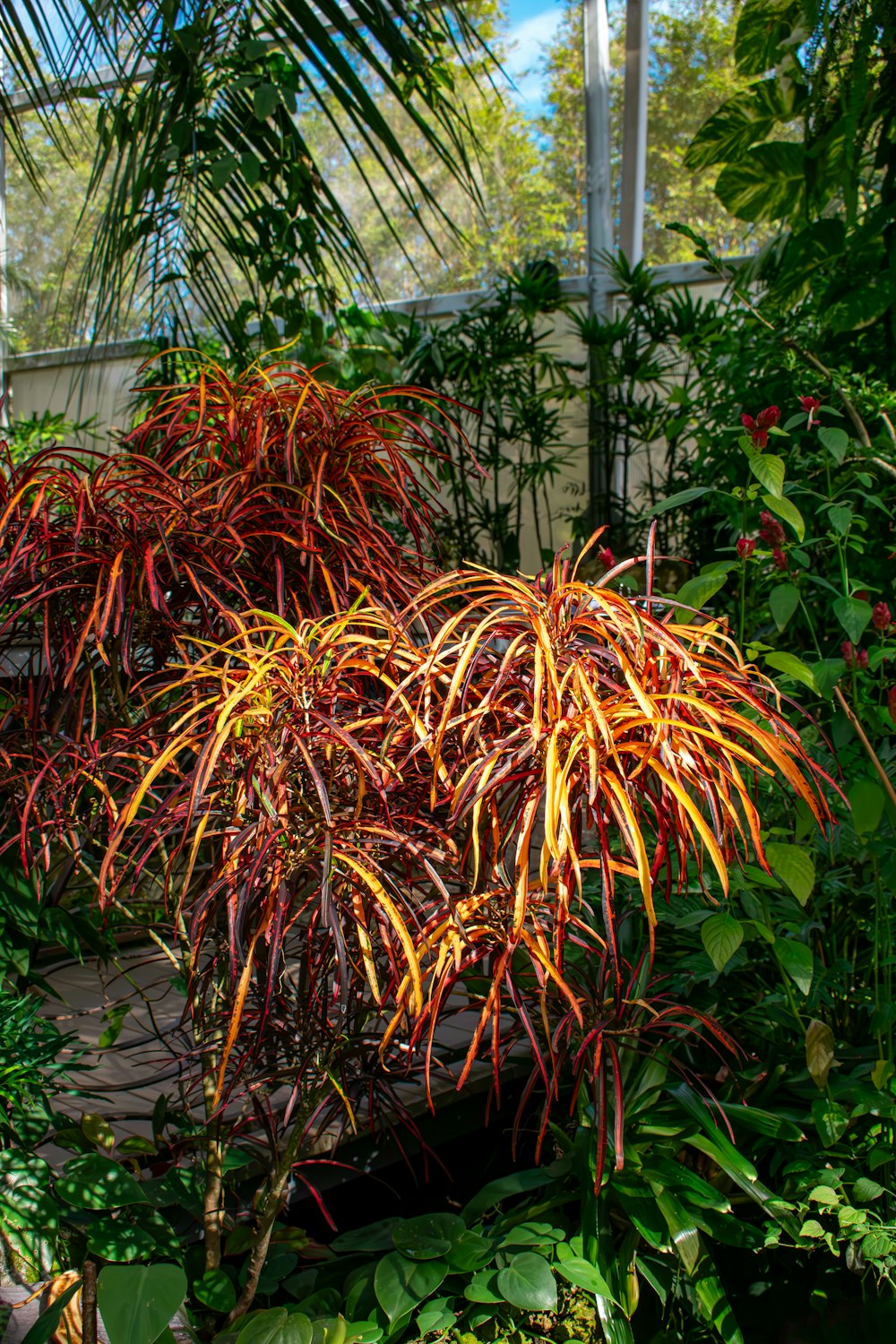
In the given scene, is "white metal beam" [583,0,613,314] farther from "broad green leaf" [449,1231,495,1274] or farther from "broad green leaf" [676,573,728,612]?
"broad green leaf" [449,1231,495,1274]

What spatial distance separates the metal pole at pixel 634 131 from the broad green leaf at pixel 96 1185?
15.8 feet

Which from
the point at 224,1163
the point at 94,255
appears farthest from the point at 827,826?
the point at 94,255

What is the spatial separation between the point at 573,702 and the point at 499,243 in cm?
499

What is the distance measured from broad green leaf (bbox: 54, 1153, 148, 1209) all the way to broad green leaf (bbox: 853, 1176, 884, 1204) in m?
1.03

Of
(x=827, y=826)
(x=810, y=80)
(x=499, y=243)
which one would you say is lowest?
(x=827, y=826)

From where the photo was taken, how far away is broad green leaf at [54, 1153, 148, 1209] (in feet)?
4.62

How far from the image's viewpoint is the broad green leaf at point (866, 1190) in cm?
155

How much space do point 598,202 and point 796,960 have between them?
15.0 ft

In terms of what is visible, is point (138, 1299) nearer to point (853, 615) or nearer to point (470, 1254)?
point (470, 1254)

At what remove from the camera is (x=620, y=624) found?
1.13 m

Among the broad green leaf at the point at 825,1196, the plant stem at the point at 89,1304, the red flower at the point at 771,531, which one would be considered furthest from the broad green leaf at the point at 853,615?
the plant stem at the point at 89,1304

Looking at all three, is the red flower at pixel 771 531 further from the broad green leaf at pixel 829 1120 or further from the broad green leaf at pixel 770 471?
the broad green leaf at pixel 829 1120

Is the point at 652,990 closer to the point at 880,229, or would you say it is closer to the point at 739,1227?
the point at 739,1227

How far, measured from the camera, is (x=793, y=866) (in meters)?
1.45
